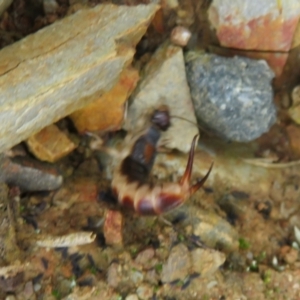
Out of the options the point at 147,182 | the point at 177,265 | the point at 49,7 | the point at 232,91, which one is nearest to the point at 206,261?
the point at 177,265

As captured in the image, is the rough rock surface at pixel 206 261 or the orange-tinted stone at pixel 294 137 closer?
the rough rock surface at pixel 206 261

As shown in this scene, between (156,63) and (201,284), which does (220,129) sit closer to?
(156,63)

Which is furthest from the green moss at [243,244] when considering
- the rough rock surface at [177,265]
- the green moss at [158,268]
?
the green moss at [158,268]

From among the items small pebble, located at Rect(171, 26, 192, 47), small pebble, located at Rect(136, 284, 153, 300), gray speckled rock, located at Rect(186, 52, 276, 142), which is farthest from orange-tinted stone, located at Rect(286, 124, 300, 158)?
small pebble, located at Rect(136, 284, 153, 300)

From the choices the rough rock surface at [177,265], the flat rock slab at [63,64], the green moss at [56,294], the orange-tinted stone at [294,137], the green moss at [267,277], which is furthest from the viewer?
the orange-tinted stone at [294,137]

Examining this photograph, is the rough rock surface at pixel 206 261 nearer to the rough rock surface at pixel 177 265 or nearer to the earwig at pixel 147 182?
the rough rock surface at pixel 177 265

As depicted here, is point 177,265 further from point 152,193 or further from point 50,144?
point 50,144

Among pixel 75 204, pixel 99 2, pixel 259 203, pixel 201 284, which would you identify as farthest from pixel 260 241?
pixel 99 2
